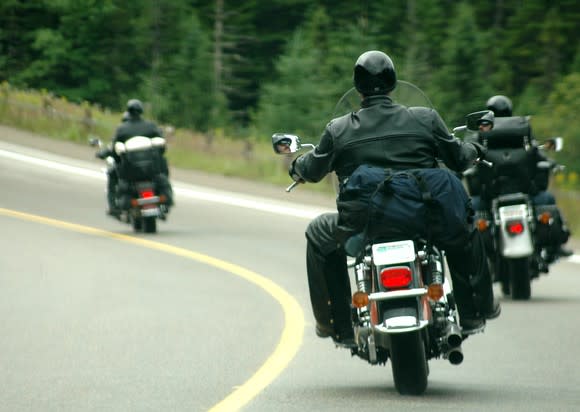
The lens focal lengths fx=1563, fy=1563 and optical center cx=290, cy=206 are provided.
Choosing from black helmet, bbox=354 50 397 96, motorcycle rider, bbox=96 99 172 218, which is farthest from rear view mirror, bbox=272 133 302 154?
motorcycle rider, bbox=96 99 172 218

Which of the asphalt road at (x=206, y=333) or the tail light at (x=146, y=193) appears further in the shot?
the tail light at (x=146, y=193)

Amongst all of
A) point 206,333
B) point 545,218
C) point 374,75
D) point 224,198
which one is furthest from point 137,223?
point 374,75

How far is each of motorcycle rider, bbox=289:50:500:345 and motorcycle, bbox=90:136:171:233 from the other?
510 inches

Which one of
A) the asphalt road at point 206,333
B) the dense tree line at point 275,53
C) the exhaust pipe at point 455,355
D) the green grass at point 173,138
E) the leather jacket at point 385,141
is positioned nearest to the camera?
the exhaust pipe at point 455,355

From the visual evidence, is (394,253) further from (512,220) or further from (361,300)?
(512,220)

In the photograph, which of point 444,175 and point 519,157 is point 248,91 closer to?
point 519,157

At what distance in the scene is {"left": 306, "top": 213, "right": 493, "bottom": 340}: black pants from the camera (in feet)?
28.5

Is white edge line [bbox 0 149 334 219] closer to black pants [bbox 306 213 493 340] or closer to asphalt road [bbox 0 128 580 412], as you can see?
asphalt road [bbox 0 128 580 412]

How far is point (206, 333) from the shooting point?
39.3 feet

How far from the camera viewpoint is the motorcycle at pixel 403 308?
8031 millimetres

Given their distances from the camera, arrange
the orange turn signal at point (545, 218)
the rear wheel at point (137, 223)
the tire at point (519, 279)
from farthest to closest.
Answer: the rear wheel at point (137, 223) → the orange turn signal at point (545, 218) → the tire at point (519, 279)

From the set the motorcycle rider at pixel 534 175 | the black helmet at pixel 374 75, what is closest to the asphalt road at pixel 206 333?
the motorcycle rider at pixel 534 175

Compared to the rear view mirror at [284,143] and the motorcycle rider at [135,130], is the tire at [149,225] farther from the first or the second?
the rear view mirror at [284,143]

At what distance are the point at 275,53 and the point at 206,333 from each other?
291 ft
